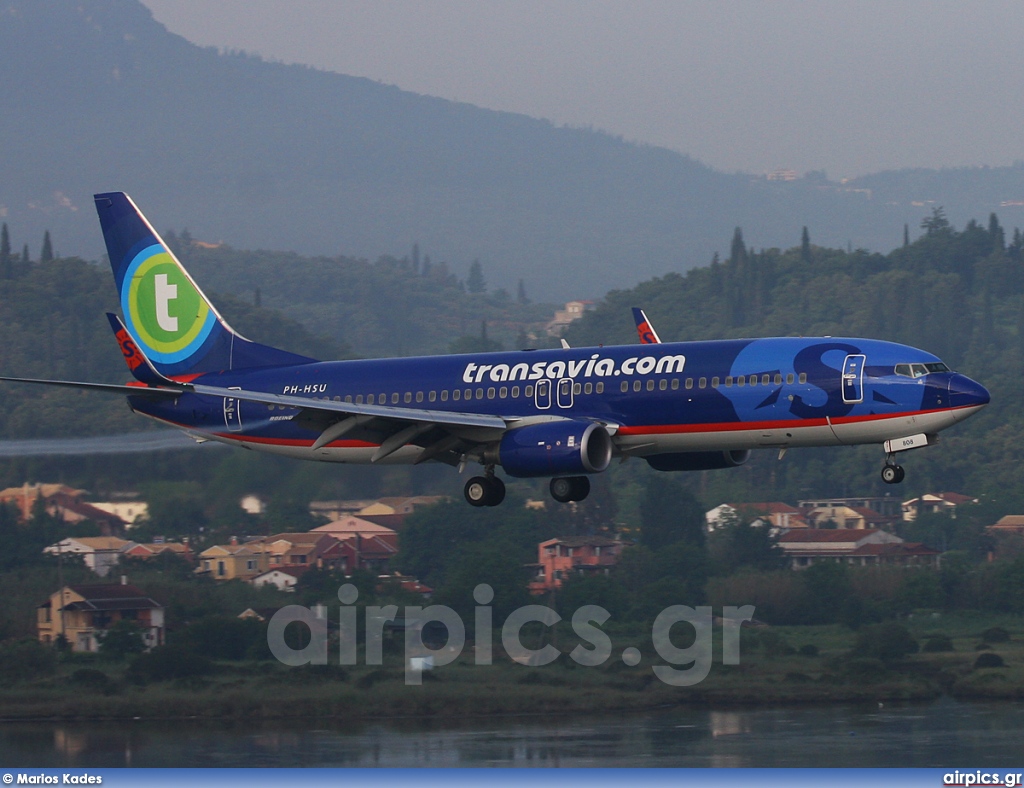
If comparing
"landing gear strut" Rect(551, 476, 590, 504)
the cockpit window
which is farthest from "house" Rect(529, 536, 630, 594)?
the cockpit window

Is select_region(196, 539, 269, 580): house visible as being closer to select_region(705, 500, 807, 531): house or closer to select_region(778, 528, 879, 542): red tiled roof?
select_region(705, 500, 807, 531): house

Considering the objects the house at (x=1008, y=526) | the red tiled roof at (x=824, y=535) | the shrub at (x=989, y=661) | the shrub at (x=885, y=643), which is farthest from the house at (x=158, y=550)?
the house at (x=1008, y=526)

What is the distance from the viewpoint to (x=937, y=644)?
4604 inches

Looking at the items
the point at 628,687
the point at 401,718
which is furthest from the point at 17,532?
the point at 628,687

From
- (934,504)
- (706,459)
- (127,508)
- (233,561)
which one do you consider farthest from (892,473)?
(934,504)

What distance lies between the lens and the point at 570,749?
94688 millimetres

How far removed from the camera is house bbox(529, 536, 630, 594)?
125812mm

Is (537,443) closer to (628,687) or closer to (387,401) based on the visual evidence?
(387,401)

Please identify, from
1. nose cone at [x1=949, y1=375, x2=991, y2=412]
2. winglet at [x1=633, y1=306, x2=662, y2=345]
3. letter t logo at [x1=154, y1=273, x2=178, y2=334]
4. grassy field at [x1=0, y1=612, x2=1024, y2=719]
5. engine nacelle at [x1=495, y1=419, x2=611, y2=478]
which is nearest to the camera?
nose cone at [x1=949, y1=375, x2=991, y2=412]

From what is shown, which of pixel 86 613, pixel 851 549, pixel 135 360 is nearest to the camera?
pixel 135 360

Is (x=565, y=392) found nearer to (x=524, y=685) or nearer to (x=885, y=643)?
(x=524, y=685)

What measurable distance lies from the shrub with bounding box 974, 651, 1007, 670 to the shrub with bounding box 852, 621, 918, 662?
14.1 feet

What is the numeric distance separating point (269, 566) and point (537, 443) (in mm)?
58403

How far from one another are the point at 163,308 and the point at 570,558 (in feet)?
225
